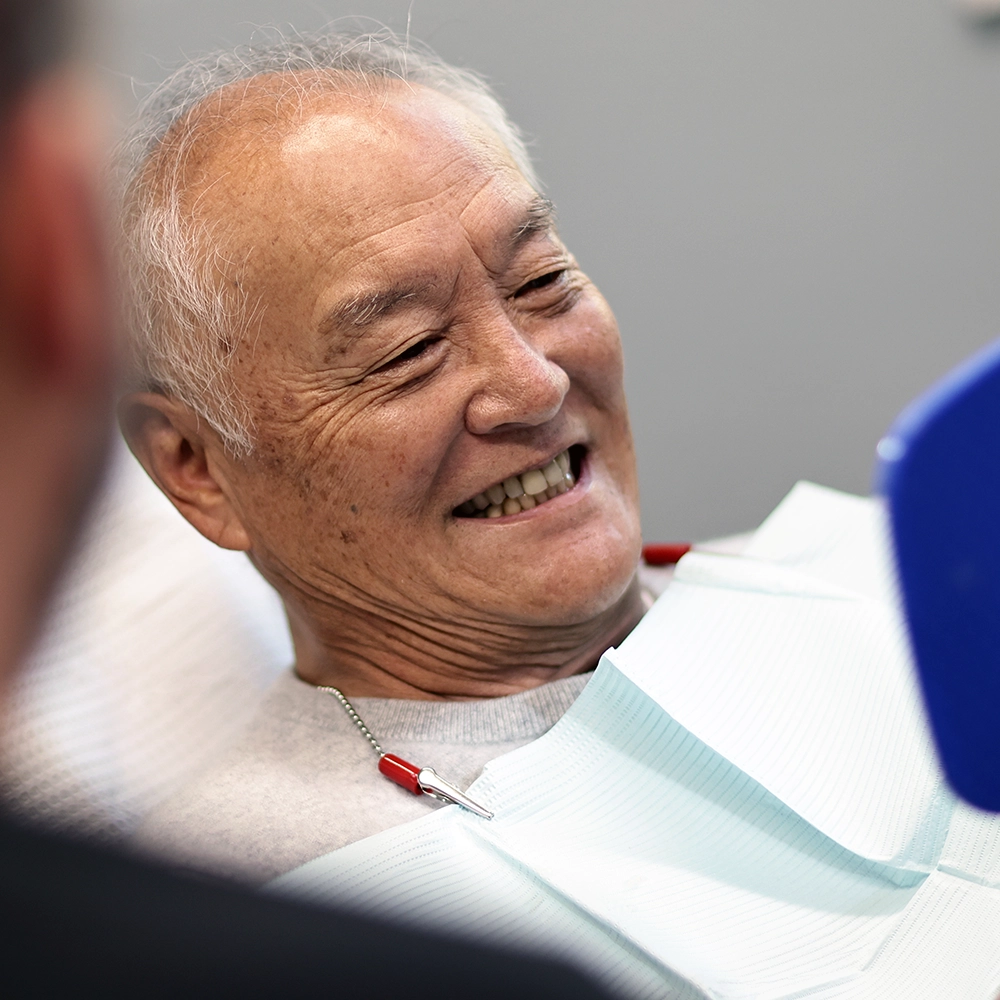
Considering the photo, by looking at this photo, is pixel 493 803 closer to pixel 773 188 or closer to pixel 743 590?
pixel 743 590

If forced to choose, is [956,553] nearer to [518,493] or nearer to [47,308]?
[47,308]

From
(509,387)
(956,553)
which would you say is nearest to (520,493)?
(509,387)

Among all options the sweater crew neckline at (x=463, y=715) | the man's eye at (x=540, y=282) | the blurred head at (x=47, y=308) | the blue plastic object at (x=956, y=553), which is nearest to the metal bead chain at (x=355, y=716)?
the sweater crew neckline at (x=463, y=715)

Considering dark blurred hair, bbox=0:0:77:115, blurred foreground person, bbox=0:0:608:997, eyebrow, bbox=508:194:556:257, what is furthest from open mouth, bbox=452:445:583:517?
dark blurred hair, bbox=0:0:77:115

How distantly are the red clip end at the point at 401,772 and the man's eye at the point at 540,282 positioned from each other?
55 centimetres

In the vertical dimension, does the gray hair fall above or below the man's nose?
above

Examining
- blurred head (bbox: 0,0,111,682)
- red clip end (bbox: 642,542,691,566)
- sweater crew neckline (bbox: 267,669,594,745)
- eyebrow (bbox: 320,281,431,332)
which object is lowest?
red clip end (bbox: 642,542,691,566)

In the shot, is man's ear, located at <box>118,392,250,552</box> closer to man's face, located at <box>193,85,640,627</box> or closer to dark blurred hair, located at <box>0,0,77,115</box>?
man's face, located at <box>193,85,640,627</box>

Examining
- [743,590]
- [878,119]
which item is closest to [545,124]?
[878,119]

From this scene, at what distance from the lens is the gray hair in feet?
4.30

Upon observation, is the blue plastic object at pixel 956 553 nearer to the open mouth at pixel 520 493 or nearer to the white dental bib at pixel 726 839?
the white dental bib at pixel 726 839

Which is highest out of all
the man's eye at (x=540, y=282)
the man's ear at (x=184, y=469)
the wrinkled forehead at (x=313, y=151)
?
the wrinkled forehead at (x=313, y=151)

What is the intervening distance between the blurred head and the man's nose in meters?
0.91

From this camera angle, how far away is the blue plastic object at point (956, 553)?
627 mm
